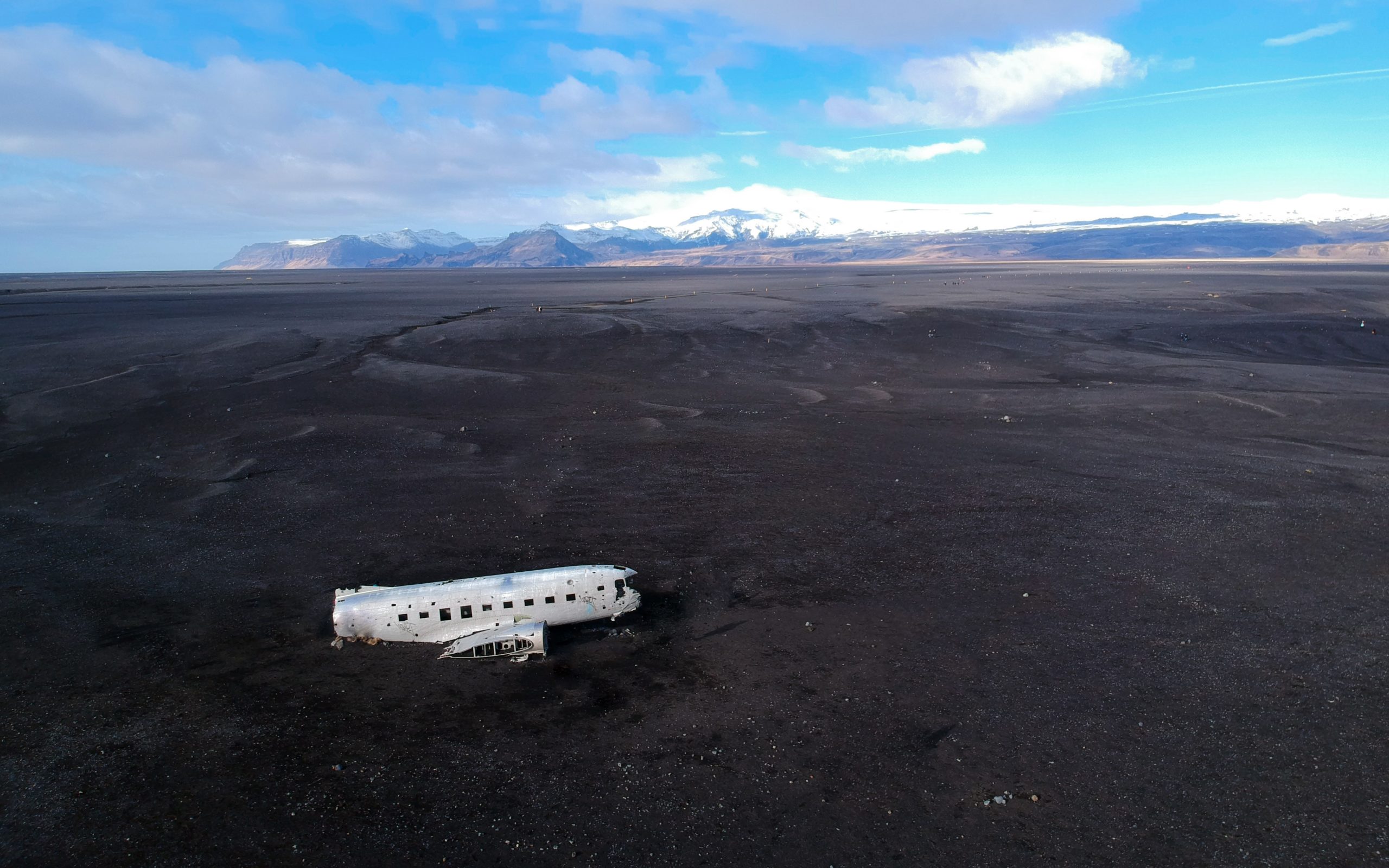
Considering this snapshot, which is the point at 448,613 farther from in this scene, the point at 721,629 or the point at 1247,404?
the point at 1247,404

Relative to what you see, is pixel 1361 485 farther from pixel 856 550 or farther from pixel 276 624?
pixel 276 624

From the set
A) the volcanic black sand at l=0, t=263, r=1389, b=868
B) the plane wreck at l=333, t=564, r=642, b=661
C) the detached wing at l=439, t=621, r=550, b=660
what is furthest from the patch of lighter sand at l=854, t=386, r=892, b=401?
the detached wing at l=439, t=621, r=550, b=660

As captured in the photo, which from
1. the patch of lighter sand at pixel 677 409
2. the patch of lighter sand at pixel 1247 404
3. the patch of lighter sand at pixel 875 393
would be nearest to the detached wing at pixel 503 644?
the patch of lighter sand at pixel 677 409

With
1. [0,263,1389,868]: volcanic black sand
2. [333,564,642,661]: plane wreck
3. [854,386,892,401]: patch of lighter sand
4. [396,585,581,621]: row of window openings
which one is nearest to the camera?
[0,263,1389,868]: volcanic black sand

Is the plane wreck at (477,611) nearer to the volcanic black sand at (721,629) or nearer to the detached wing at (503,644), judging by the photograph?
the detached wing at (503,644)

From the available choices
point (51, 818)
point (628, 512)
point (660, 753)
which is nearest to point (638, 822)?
point (660, 753)

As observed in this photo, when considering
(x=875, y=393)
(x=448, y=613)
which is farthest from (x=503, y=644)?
(x=875, y=393)

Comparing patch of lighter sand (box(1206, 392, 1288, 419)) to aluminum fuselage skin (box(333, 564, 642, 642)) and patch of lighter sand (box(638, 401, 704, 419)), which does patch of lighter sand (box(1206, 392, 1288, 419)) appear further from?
aluminum fuselage skin (box(333, 564, 642, 642))
